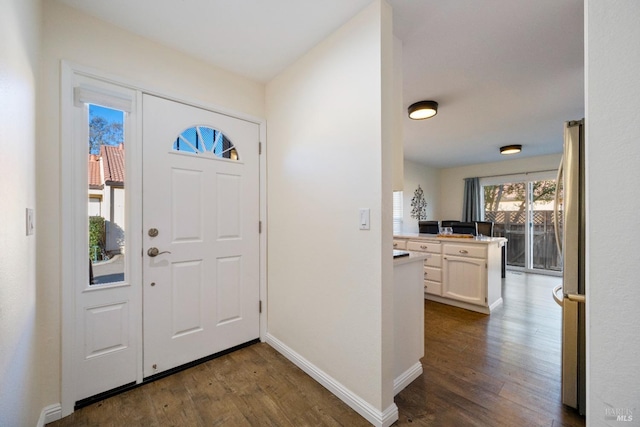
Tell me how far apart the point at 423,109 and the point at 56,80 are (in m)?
3.02

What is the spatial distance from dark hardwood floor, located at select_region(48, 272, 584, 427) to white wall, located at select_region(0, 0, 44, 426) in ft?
1.97

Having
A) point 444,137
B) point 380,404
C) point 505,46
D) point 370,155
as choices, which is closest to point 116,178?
point 370,155

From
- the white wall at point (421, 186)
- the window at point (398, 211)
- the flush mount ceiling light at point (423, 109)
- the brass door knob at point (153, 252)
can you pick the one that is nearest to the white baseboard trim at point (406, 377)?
the brass door knob at point (153, 252)

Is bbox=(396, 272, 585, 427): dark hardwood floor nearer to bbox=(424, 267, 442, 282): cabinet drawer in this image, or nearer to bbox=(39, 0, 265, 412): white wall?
bbox=(424, 267, 442, 282): cabinet drawer

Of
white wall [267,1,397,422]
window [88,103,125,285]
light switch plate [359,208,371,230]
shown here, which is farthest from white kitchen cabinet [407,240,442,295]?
window [88,103,125,285]

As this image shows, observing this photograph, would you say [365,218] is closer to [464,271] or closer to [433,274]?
[464,271]

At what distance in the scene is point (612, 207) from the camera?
0.67m

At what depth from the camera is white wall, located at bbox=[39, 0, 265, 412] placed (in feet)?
4.79

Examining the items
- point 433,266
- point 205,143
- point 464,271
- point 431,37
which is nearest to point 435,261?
point 433,266

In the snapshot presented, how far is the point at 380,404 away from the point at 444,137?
397 cm

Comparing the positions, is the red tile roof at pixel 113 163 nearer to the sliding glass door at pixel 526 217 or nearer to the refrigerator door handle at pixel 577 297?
the refrigerator door handle at pixel 577 297

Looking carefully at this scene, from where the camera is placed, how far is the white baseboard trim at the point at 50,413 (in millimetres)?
1437

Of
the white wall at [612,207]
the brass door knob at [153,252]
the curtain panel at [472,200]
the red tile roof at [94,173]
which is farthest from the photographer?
the curtain panel at [472,200]

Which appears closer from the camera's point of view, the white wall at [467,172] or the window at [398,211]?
the white wall at [467,172]
